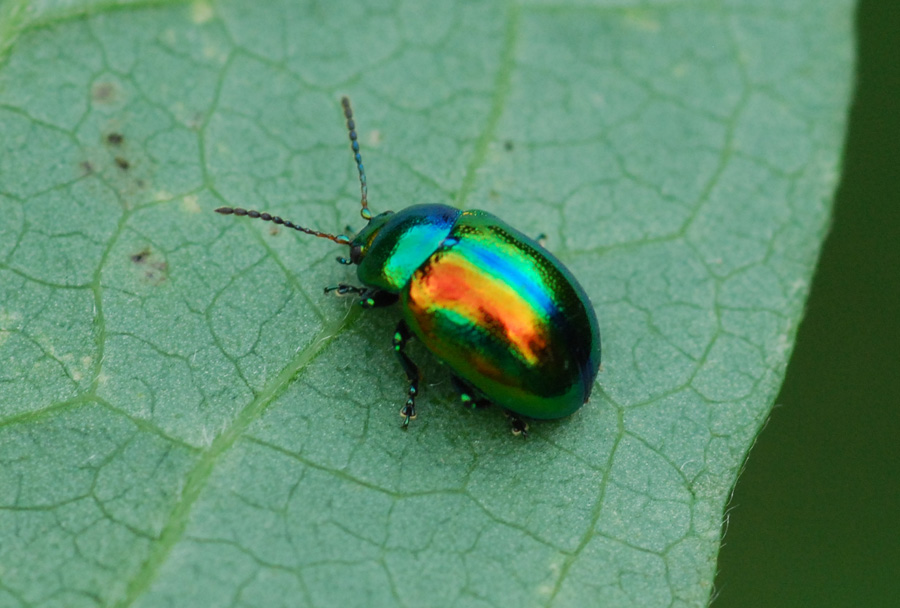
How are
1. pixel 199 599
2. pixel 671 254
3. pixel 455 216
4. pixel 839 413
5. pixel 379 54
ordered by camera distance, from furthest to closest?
→ pixel 839 413
pixel 379 54
pixel 671 254
pixel 455 216
pixel 199 599

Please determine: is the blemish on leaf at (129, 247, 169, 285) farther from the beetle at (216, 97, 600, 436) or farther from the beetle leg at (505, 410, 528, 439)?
the beetle leg at (505, 410, 528, 439)

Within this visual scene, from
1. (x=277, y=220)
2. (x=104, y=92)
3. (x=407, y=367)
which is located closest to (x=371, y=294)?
(x=407, y=367)

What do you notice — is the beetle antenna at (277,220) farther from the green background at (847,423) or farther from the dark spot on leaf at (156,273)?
the green background at (847,423)

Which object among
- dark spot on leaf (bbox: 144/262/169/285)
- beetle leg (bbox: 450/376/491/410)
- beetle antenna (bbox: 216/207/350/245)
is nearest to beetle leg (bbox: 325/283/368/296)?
beetle antenna (bbox: 216/207/350/245)

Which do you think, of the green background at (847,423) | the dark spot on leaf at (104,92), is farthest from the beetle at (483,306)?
the green background at (847,423)

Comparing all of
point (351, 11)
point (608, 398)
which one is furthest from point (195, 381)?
point (351, 11)

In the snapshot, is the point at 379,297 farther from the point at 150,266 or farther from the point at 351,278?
the point at 150,266

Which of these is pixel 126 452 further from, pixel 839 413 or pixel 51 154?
pixel 839 413
